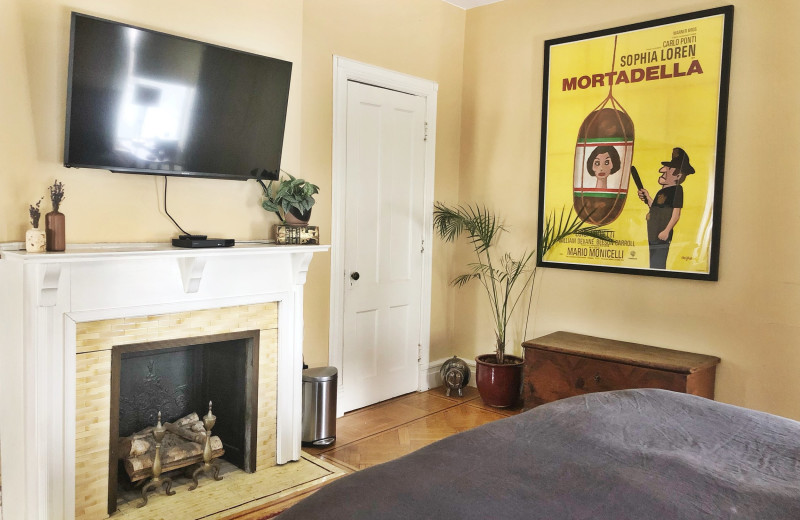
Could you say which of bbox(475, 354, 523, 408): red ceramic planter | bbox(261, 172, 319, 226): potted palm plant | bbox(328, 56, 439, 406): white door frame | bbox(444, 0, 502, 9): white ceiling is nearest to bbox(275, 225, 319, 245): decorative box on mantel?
bbox(261, 172, 319, 226): potted palm plant

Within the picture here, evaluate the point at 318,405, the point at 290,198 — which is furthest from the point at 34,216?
the point at 318,405

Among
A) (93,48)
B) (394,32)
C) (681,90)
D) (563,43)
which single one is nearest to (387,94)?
(394,32)

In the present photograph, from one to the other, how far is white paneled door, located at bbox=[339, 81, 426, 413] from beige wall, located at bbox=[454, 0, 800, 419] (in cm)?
78

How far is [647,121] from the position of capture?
12.7 feet

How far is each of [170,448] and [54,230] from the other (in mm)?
1208

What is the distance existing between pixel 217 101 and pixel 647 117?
2563 millimetres

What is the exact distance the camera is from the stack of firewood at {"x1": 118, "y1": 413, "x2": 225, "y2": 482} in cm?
292

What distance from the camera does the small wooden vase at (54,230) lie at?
97.2 inches

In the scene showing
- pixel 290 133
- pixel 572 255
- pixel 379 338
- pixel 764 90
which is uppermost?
pixel 764 90

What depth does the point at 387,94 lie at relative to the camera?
4281 millimetres

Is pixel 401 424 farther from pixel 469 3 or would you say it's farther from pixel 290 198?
pixel 469 3

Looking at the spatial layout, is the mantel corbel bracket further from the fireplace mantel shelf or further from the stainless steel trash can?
the stainless steel trash can

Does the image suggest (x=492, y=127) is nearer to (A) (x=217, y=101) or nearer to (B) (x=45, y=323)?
(A) (x=217, y=101)

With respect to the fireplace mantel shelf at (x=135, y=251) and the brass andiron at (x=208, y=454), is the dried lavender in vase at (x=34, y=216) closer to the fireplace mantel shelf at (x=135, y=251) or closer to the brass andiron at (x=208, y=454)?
the fireplace mantel shelf at (x=135, y=251)
